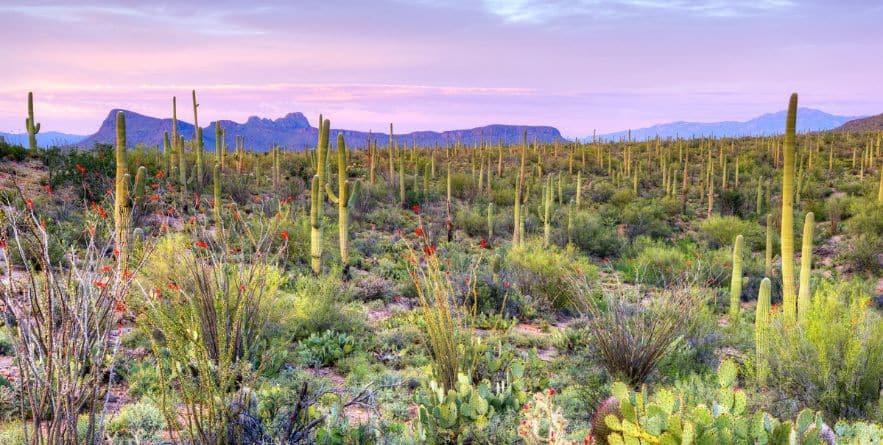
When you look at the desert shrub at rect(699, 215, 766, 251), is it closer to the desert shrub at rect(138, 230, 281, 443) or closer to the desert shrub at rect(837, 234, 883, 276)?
the desert shrub at rect(837, 234, 883, 276)

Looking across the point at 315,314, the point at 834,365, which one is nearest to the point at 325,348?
the point at 315,314

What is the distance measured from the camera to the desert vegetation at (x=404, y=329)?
9.43 feet

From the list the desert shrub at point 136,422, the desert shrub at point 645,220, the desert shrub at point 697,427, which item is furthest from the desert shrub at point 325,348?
the desert shrub at point 645,220

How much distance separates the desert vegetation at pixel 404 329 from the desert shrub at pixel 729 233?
0.08 meters

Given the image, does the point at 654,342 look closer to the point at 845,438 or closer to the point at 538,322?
the point at 845,438

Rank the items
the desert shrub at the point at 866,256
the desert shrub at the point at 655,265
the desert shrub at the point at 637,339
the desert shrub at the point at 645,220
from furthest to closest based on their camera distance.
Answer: the desert shrub at the point at 645,220 < the desert shrub at the point at 866,256 < the desert shrub at the point at 655,265 < the desert shrub at the point at 637,339

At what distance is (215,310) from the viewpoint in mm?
4473

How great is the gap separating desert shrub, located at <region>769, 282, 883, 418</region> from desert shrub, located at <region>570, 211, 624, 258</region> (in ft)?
35.2

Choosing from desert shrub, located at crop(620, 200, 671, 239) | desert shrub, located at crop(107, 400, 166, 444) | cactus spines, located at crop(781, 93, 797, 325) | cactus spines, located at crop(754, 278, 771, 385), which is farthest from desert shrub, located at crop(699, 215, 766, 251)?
desert shrub, located at crop(107, 400, 166, 444)

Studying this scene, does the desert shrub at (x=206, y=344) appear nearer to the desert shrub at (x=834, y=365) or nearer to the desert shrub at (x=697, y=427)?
the desert shrub at (x=697, y=427)

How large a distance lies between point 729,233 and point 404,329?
12.9 m

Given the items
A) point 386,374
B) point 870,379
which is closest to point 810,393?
point 870,379

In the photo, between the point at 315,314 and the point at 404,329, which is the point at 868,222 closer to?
the point at 404,329

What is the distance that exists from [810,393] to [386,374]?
3.87m
